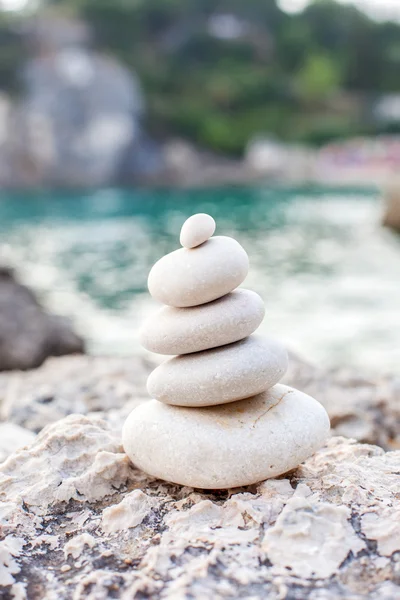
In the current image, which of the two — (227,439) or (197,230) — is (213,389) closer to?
(227,439)

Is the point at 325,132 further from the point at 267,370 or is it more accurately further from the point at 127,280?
the point at 267,370

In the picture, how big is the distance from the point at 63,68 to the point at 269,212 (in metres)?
19.8

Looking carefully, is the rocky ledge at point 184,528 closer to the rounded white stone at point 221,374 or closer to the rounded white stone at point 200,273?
the rounded white stone at point 221,374

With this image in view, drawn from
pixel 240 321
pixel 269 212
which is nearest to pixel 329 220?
pixel 269 212

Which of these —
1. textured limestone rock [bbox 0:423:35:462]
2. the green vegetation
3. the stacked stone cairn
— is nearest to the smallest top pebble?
the stacked stone cairn

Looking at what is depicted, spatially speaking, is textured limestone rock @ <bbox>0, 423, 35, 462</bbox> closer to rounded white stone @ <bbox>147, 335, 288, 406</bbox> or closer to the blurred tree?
rounded white stone @ <bbox>147, 335, 288, 406</bbox>

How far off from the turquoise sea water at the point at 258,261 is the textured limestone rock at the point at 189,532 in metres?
4.66

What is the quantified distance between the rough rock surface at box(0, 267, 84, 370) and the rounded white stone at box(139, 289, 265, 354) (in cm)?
356

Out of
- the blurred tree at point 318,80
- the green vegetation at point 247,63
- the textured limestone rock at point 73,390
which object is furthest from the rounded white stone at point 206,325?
the blurred tree at point 318,80

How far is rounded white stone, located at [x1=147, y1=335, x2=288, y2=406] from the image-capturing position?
268cm

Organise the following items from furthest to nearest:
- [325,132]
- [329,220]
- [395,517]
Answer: [325,132] → [329,220] → [395,517]

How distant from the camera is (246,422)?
2705 millimetres

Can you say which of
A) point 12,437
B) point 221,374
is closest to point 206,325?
point 221,374

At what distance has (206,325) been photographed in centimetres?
272
